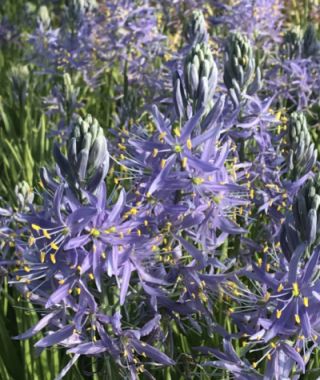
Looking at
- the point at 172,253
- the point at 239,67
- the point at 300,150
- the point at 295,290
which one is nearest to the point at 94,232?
the point at 172,253

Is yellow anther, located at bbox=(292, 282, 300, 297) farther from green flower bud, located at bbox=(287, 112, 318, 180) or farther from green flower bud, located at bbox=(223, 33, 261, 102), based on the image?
green flower bud, located at bbox=(223, 33, 261, 102)

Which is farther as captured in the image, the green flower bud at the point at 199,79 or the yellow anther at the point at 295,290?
the green flower bud at the point at 199,79

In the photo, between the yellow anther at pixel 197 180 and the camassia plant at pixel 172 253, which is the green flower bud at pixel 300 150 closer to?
the camassia plant at pixel 172 253

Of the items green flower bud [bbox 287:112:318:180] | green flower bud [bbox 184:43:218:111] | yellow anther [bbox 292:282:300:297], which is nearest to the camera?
yellow anther [bbox 292:282:300:297]

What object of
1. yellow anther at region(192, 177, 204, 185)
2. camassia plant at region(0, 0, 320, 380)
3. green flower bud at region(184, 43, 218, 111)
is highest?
green flower bud at region(184, 43, 218, 111)

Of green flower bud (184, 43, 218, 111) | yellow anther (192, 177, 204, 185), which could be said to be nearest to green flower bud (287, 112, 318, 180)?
green flower bud (184, 43, 218, 111)

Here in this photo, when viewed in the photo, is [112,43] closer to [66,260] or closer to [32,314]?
[32,314]

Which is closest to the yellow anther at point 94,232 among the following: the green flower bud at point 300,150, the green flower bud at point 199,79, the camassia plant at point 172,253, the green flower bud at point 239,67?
the camassia plant at point 172,253

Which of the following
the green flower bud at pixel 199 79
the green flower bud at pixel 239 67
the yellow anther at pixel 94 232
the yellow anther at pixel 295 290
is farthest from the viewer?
the green flower bud at pixel 239 67

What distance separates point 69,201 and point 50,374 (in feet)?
2.72

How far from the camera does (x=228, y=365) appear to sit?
191 cm

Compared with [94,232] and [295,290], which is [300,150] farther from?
[94,232]

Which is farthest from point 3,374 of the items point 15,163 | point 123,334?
point 15,163

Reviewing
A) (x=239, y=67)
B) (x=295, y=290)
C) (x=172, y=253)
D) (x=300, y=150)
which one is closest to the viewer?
(x=295, y=290)
